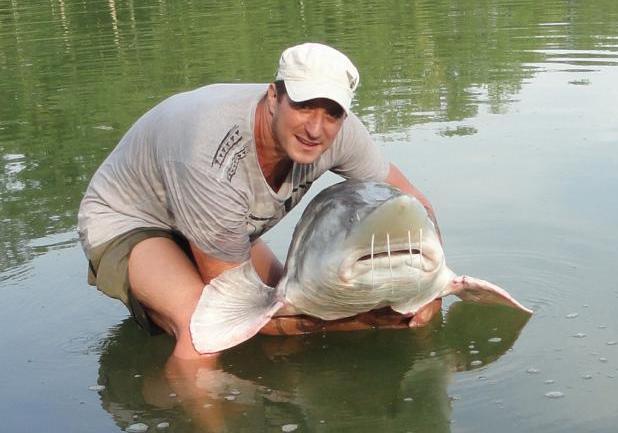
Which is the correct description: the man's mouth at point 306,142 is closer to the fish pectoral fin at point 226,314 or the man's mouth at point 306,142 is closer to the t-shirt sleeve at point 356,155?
the t-shirt sleeve at point 356,155

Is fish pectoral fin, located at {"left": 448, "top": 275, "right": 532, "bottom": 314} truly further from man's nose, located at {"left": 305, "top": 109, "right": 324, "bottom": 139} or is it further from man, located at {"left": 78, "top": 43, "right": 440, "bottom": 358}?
man's nose, located at {"left": 305, "top": 109, "right": 324, "bottom": 139}

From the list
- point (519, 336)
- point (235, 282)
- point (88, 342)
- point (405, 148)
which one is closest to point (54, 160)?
point (405, 148)

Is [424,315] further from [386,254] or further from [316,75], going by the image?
[316,75]

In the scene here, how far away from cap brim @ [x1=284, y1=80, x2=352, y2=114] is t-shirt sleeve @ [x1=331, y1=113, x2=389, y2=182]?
53 cm

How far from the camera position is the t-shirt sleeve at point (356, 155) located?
4185 mm

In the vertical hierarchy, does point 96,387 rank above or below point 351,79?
below

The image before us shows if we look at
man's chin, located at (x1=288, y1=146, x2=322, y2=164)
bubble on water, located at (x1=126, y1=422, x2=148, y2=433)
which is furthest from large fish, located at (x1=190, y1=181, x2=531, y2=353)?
bubble on water, located at (x1=126, y1=422, x2=148, y2=433)

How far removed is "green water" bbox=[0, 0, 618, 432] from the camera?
3.66m

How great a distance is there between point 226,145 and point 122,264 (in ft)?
2.57

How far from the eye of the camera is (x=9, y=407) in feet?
12.4

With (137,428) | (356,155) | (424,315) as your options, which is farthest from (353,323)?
(137,428)

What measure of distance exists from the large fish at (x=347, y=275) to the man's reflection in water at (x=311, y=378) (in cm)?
14

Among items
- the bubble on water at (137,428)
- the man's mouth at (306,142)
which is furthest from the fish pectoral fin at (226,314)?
the man's mouth at (306,142)

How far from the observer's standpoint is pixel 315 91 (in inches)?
140
